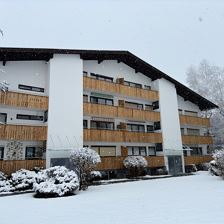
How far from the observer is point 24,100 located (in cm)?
2148

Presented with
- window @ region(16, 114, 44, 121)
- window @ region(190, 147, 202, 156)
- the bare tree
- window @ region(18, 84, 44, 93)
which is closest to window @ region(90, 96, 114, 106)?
window @ region(18, 84, 44, 93)

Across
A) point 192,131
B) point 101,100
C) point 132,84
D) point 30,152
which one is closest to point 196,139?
point 192,131

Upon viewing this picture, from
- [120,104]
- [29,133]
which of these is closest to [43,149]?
[29,133]

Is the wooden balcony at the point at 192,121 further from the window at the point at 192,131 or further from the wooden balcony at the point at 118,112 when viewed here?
the wooden balcony at the point at 118,112

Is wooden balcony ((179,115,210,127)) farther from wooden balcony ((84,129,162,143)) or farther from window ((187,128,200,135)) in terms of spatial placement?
wooden balcony ((84,129,162,143))

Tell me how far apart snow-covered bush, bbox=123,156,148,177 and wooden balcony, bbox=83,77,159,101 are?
729 centimetres

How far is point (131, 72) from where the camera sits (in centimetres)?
3125

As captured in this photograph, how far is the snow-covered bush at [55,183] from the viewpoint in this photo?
1566 cm

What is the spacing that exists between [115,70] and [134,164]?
11175 millimetres

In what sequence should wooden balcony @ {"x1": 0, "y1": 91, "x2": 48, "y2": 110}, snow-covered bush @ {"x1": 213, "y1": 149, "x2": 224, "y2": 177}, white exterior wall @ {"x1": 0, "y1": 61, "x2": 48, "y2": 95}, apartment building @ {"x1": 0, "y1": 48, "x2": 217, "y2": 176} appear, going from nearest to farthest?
1. snow-covered bush @ {"x1": 213, "y1": 149, "x2": 224, "y2": 177}
2. wooden balcony @ {"x1": 0, "y1": 91, "x2": 48, "y2": 110}
3. apartment building @ {"x1": 0, "y1": 48, "x2": 217, "y2": 176}
4. white exterior wall @ {"x1": 0, "y1": 61, "x2": 48, "y2": 95}

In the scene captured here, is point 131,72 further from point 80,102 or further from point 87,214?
point 87,214

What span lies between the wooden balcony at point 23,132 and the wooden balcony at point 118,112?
4898 millimetres

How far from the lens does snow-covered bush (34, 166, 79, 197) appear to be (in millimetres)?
15664

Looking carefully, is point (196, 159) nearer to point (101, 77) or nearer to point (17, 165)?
point (101, 77)
